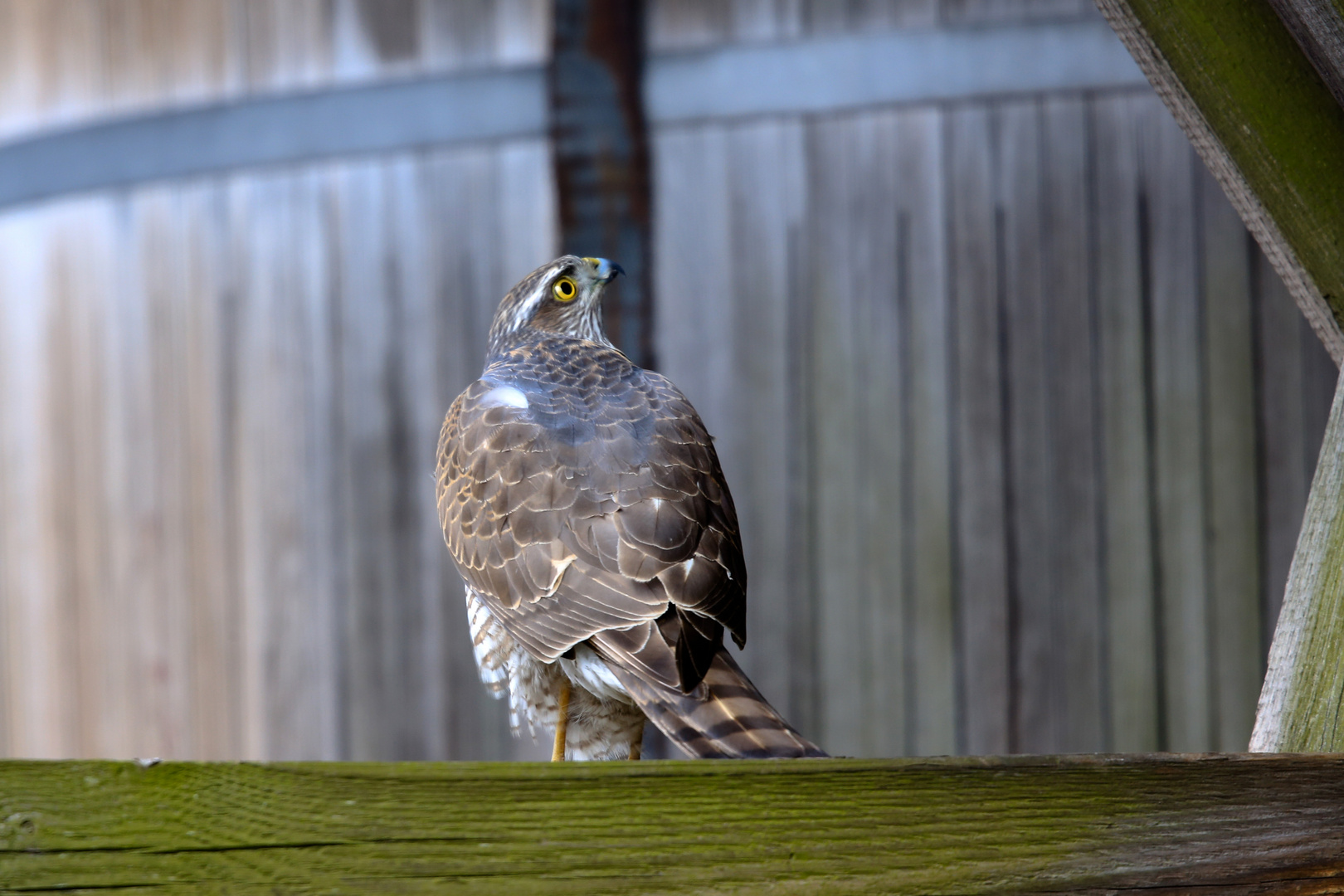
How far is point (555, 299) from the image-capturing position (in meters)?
2.71

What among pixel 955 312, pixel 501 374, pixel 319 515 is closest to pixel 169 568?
pixel 319 515

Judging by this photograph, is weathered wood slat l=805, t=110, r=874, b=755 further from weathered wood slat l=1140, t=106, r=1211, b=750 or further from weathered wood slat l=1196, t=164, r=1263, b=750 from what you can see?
weathered wood slat l=1196, t=164, r=1263, b=750

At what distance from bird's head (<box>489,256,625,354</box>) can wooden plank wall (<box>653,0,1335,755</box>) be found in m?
1.22

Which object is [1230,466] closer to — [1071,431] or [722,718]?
[1071,431]

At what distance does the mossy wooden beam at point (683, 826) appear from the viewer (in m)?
0.94

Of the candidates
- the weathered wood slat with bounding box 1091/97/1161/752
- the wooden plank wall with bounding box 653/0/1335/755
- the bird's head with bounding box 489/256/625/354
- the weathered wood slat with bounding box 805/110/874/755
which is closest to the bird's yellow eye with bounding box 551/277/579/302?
the bird's head with bounding box 489/256/625/354

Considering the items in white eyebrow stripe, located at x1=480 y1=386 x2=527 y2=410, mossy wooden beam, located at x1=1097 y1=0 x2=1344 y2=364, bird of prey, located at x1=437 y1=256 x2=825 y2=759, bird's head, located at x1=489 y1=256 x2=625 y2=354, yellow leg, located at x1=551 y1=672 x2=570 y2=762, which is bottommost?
yellow leg, located at x1=551 y1=672 x2=570 y2=762

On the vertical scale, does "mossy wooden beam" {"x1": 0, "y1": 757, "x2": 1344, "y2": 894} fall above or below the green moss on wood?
below

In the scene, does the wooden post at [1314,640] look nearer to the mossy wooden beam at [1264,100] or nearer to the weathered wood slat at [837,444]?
the mossy wooden beam at [1264,100]

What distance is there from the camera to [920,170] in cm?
384

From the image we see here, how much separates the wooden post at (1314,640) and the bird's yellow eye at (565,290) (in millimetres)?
1697

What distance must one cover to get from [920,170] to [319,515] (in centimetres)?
250

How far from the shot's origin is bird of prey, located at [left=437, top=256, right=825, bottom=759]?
150cm

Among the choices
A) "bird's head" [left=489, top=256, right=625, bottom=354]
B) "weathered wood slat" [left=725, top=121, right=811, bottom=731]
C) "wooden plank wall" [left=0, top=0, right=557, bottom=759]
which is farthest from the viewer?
"wooden plank wall" [left=0, top=0, right=557, bottom=759]
